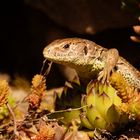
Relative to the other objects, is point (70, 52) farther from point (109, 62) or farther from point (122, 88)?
point (122, 88)

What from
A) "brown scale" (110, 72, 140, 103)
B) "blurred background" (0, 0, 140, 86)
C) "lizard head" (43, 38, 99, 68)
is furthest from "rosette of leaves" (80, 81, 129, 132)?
"blurred background" (0, 0, 140, 86)

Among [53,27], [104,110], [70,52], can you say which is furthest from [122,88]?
[53,27]

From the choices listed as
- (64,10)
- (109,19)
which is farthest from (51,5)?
(109,19)

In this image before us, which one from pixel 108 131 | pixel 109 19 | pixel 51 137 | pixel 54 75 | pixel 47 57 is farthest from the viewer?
pixel 54 75

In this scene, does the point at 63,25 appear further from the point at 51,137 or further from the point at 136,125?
the point at 51,137

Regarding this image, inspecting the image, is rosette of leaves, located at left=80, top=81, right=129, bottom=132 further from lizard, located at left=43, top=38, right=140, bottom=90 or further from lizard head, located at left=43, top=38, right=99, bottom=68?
lizard head, located at left=43, top=38, right=99, bottom=68

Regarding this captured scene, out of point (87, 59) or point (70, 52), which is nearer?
point (70, 52)
